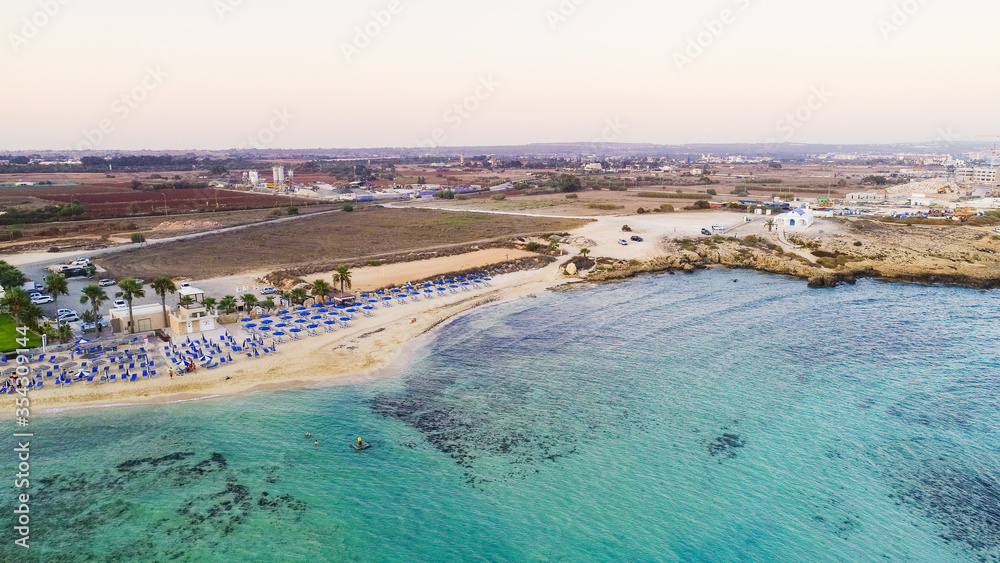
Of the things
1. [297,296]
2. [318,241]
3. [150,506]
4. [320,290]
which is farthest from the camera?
[318,241]

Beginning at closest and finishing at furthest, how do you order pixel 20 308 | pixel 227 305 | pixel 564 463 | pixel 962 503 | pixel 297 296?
pixel 962 503 < pixel 564 463 < pixel 20 308 < pixel 227 305 < pixel 297 296

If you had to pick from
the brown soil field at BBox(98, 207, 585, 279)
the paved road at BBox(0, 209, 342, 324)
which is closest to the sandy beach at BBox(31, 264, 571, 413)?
the paved road at BBox(0, 209, 342, 324)

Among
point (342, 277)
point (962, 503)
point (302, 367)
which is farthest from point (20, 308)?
point (962, 503)

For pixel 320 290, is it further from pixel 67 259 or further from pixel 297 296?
pixel 67 259

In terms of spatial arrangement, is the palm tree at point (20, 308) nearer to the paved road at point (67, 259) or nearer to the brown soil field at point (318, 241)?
the paved road at point (67, 259)

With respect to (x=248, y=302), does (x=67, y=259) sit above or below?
above

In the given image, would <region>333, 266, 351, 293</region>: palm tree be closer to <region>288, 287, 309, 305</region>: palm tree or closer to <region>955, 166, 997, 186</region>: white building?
<region>288, 287, 309, 305</region>: palm tree

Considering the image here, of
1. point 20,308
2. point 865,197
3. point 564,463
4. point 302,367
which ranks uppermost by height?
point 865,197
